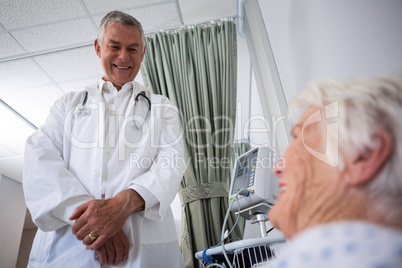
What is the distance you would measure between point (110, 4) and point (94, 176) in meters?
1.65

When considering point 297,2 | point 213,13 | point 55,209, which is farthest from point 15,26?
point 297,2

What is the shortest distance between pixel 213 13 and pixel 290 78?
1244mm

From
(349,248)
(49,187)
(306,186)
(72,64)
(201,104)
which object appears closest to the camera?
(349,248)

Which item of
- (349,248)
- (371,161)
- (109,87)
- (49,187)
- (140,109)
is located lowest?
(349,248)

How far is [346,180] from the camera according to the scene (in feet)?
1.52

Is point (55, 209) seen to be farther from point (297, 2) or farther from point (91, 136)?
point (297, 2)

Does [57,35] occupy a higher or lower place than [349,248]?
higher

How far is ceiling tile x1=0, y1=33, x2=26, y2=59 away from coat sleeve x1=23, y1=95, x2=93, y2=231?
178 centimetres

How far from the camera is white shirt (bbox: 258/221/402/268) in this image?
364mm

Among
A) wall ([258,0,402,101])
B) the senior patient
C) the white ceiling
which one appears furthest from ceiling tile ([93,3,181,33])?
the senior patient

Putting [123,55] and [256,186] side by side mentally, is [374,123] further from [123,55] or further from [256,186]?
[123,55]

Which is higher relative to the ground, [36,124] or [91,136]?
[36,124]

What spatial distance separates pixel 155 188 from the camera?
45.1 inches

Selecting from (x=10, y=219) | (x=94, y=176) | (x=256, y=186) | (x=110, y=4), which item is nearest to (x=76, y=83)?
(x=110, y=4)
